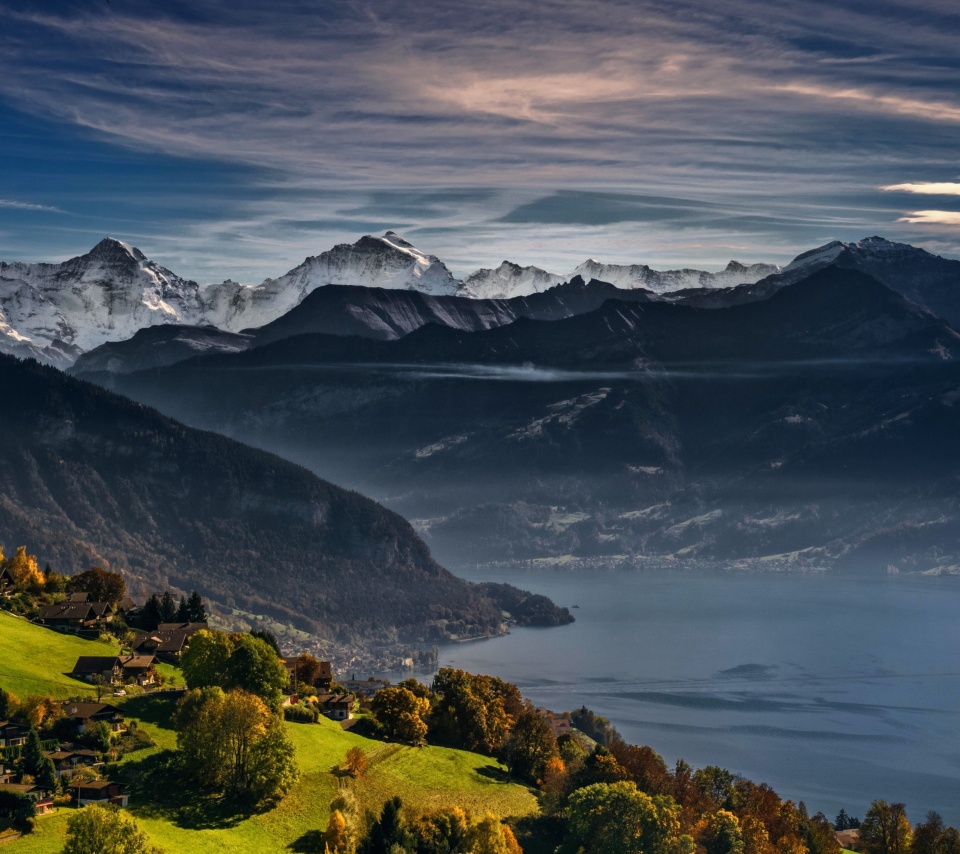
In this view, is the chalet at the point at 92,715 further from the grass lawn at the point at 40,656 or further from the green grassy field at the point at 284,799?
the grass lawn at the point at 40,656

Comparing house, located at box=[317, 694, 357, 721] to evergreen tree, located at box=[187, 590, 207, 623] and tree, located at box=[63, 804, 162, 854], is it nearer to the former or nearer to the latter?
evergreen tree, located at box=[187, 590, 207, 623]


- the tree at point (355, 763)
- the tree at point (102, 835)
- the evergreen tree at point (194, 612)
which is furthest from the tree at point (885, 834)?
the tree at point (102, 835)

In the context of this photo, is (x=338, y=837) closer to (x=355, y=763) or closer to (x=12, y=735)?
(x=355, y=763)

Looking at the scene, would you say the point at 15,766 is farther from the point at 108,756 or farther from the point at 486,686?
the point at 486,686

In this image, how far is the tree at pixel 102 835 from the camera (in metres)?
59.8

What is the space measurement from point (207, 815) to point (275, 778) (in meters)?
4.65

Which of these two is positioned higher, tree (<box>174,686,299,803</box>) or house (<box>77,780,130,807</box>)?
tree (<box>174,686,299,803</box>)

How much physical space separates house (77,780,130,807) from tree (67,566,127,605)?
36.0m

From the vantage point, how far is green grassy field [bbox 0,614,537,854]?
70.8 meters

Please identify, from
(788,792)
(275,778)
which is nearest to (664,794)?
(275,778)

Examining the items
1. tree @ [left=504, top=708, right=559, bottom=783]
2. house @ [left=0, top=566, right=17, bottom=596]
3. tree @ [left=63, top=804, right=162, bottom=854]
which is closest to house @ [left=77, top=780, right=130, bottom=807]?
tree @ [left=63, top=804, right=162, bottom=854]

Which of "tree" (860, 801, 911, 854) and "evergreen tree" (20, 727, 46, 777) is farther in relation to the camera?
"tree" (860, 801, 911, 854)

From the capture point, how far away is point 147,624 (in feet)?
341

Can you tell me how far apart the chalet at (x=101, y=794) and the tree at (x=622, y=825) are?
25851 mm
